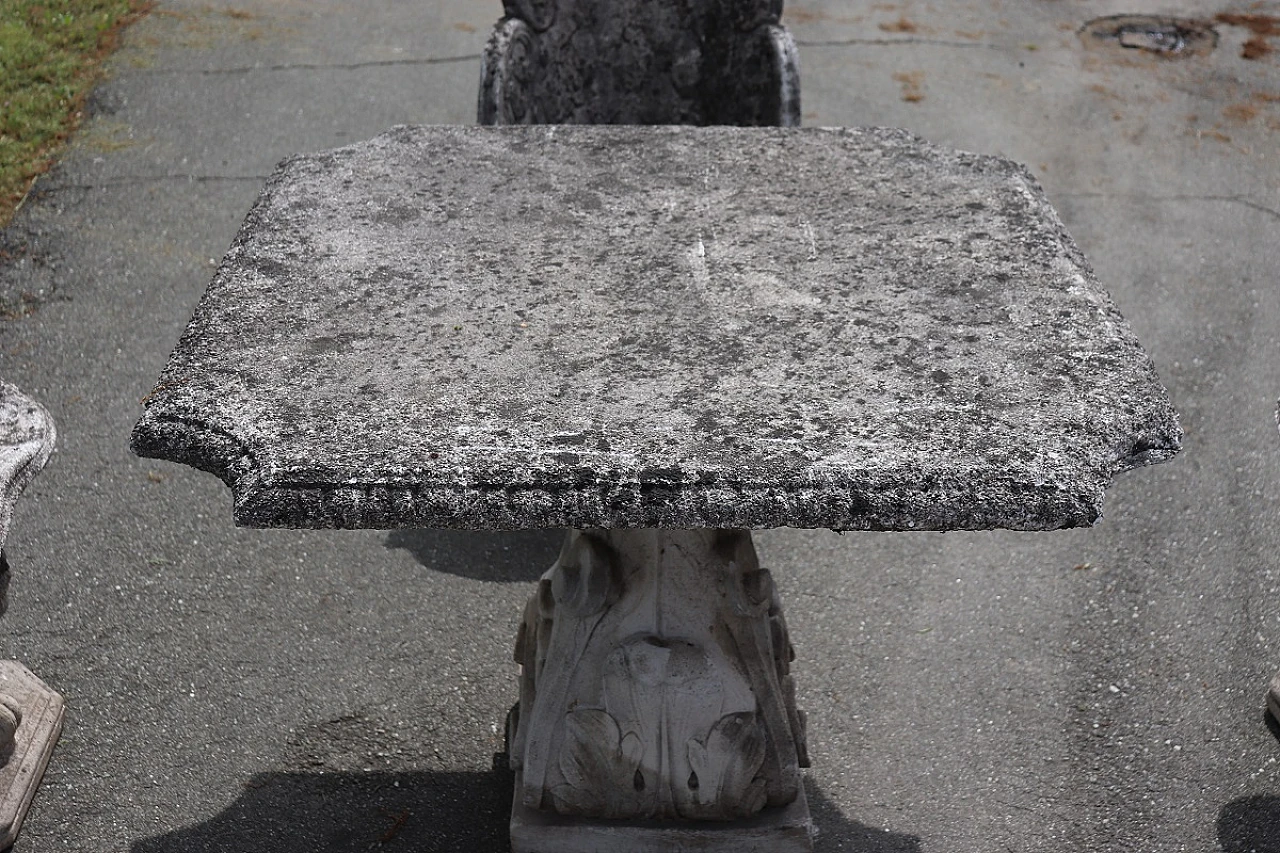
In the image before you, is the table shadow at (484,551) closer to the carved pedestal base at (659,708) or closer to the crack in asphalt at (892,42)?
the carved pedestal base at (659,708)

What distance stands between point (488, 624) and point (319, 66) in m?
3.50

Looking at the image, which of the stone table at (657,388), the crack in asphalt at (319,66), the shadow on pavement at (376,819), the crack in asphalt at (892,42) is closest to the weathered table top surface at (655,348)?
the stone table at (657,388)

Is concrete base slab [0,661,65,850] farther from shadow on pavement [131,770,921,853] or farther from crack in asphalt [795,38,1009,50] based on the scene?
crack in asphalt [795,38,1009,50]

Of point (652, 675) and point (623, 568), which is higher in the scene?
point (623, 568)

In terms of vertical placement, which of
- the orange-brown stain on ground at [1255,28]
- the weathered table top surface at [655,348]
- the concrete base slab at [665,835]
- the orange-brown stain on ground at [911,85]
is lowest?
the concrete base slab at [665,835]

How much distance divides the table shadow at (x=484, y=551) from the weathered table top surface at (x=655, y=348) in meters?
1.17

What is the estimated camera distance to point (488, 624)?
3.13 metres

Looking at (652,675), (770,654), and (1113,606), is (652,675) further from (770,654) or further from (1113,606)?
(1113,606)

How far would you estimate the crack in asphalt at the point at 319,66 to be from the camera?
5.72m

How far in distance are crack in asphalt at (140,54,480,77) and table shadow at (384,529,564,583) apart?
3.08 meters

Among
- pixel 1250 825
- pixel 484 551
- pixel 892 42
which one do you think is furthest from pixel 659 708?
pixel 892 42

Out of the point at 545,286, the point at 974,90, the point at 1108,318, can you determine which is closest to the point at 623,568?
the point at 545,286

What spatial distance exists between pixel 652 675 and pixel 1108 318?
3.03 ft

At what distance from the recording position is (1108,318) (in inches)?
77.2
